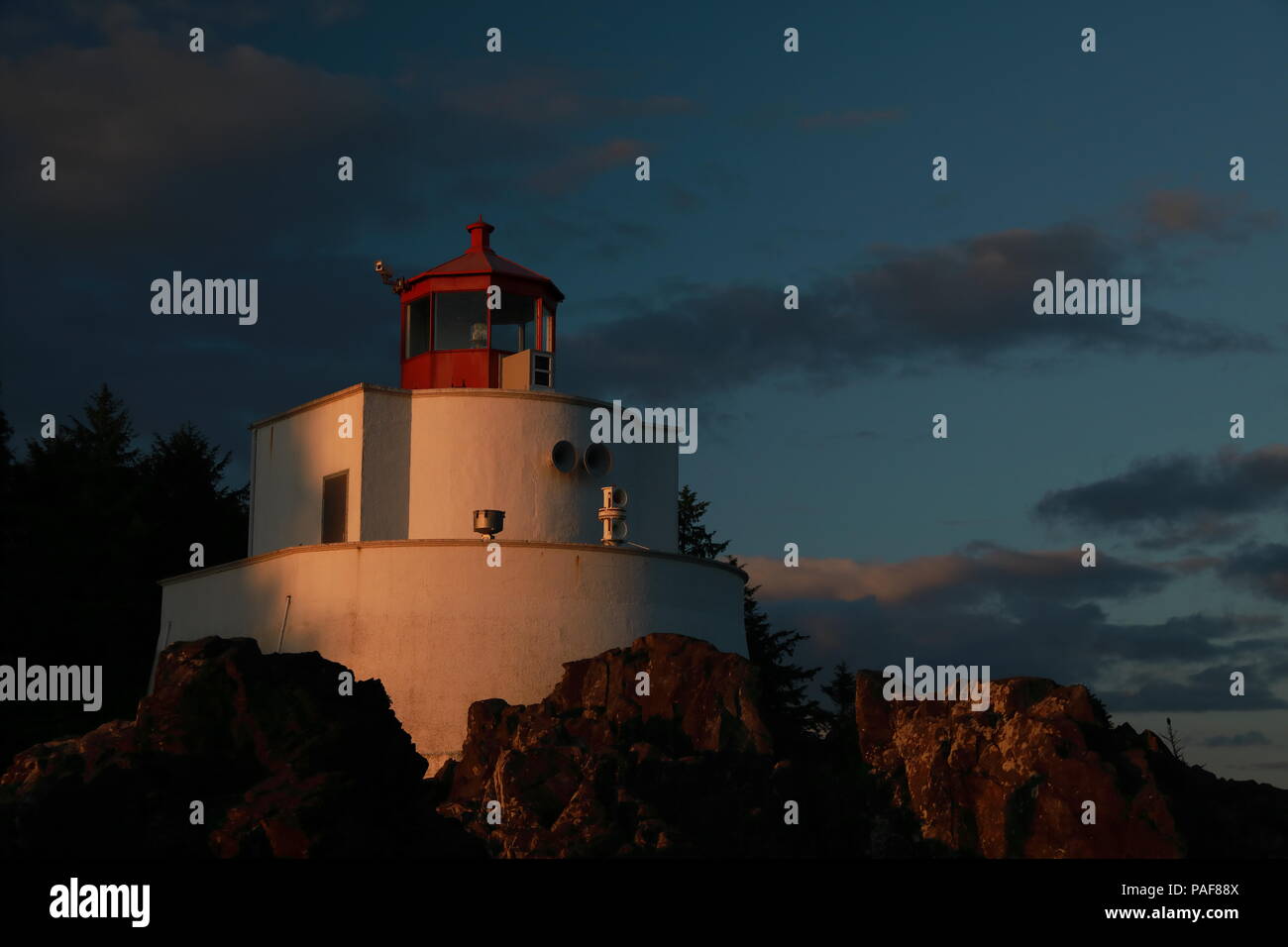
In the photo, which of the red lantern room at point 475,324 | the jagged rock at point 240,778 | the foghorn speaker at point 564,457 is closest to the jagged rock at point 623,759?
the jagged rock at point 240,778

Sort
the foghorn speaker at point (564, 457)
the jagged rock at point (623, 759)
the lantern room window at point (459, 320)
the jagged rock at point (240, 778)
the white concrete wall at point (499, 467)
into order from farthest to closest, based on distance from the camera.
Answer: the lantern room window at point (459, 320) → the foghorn speaker at point (564, 457) → the white concrete wall at point (499, 467) → the jagged rock at point (623, 759) → the jagged rock at point (240, 778)

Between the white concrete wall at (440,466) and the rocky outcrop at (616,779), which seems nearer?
the rocky outcrop at (616,779)

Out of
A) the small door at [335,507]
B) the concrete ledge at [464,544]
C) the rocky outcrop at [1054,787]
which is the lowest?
the rocky outcrop at [1054,787]

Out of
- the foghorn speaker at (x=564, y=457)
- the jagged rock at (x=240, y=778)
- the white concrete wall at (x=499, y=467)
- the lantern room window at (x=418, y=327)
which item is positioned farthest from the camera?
the lantern room window at (x=418, y=327)

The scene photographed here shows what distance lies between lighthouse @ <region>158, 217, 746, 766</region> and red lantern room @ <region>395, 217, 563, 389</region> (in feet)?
0.15

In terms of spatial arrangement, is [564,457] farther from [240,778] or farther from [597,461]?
[240,778]

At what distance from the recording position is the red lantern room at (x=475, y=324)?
38906mm

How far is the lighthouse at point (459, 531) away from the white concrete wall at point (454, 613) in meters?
0.04

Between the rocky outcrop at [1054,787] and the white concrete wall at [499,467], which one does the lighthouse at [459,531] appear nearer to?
the white concrete wall at [499,467]

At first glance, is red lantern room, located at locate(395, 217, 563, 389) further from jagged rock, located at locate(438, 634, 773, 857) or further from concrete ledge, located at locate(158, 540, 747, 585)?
jagged rock, located at locate(438, 634, 773, 857)

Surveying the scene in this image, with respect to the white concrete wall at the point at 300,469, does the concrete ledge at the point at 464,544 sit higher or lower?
lower

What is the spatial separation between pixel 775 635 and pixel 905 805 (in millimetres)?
22416

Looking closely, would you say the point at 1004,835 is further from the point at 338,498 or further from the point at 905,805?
the point at 338,498
